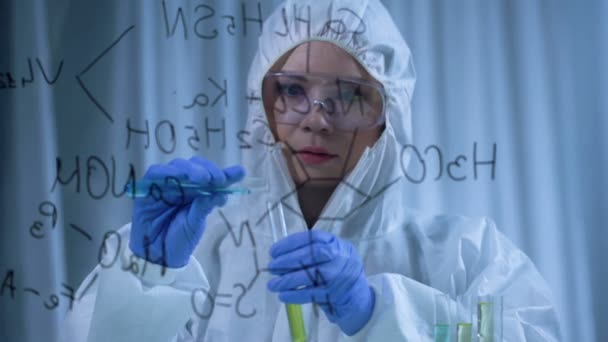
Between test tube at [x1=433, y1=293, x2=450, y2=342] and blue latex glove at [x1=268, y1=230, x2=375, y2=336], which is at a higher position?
blue latex glove at [x1=268, y1=230, x2=375, y2=336]

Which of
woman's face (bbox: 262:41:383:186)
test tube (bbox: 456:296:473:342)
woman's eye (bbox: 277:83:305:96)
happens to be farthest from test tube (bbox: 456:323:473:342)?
woman's eye (bbox: 277:83:305:96)

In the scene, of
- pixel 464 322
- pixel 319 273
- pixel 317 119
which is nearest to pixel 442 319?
pixel 464 322

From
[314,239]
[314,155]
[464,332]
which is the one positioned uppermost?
[314,155]

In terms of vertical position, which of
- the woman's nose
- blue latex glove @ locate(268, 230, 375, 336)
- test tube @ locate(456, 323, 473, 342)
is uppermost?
the woman's nose

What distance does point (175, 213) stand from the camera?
83 centimetres

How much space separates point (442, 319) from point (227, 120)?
0.41m

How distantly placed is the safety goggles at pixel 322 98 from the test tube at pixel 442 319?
27 cm

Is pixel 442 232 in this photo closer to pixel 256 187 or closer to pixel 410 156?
pixel 410 156

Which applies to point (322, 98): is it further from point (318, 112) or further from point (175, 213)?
point (175, 213)

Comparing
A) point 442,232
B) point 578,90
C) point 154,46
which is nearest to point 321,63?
point 154,46

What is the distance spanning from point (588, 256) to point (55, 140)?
0.94 metres

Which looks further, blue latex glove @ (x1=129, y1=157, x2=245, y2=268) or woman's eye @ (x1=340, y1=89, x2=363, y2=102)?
woman's eye @ (x1=340, y1=89, x2=363, y2=102)

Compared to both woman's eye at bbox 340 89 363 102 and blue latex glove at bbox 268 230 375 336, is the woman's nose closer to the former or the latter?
woman's eye at bbox 340 89 363 102

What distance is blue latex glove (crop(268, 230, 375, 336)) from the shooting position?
821 millimetres
